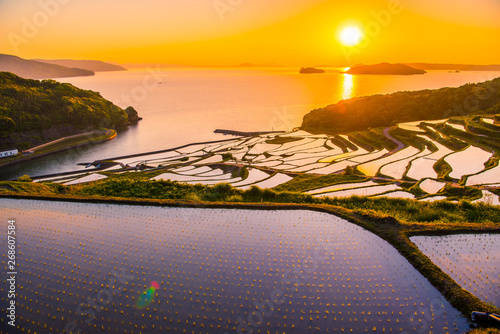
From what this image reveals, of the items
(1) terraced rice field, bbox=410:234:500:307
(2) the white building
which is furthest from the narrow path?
(2) the white building

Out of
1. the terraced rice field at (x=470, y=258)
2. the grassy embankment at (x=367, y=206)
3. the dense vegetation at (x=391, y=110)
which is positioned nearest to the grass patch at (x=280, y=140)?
the dense vegetation at (x=391, y=110)

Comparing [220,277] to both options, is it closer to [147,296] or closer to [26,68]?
[147,296]

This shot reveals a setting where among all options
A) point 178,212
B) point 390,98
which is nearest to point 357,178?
point 178,212

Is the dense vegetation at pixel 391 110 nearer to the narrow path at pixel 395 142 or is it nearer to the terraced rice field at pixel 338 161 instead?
the terraced rice field at pixel 338 161

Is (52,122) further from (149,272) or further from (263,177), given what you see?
(149,272)

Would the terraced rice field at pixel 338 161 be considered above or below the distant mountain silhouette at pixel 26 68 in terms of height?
below

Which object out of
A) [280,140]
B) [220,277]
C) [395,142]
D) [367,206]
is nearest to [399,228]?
[367,206]
